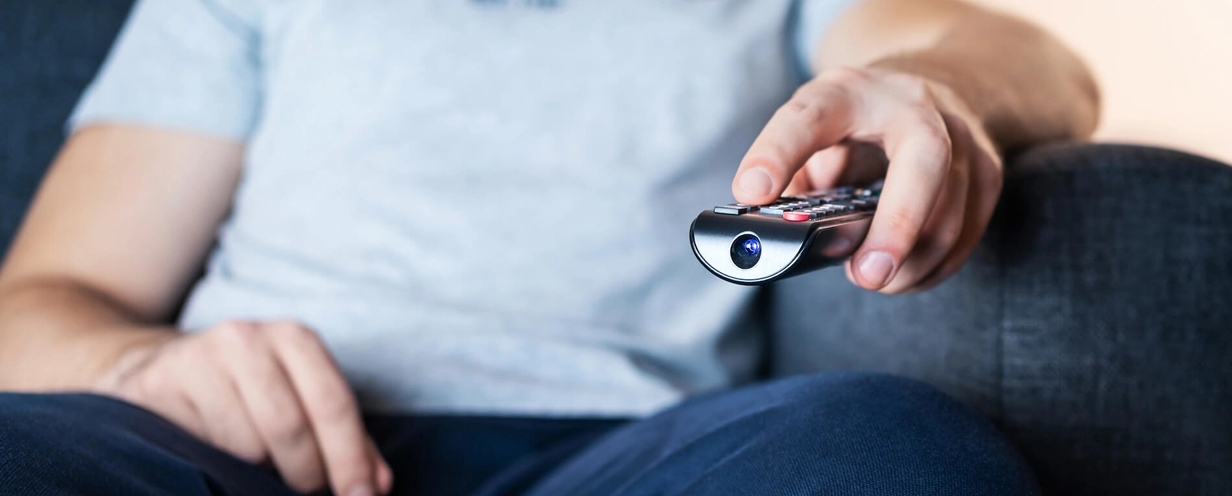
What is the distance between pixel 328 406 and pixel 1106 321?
0.41 meters

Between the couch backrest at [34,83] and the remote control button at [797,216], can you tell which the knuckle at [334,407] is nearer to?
the remote control button at [797,216]

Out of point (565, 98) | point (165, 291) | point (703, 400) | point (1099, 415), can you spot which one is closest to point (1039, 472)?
point (1099, 415)

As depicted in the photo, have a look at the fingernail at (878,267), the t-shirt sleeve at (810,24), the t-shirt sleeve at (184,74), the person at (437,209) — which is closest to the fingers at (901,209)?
the fingernail at (878,267)

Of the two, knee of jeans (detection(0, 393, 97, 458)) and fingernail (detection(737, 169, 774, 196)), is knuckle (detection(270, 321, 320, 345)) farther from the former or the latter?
fingernail (detection(737, 169, 774, 196))

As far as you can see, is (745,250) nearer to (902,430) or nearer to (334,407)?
(902,430)

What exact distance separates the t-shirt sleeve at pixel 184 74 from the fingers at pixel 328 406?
0.31m

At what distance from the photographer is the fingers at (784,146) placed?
0.33 meters

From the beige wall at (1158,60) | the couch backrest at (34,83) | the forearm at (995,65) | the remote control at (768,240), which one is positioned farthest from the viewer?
the beige wall at (1158,60)

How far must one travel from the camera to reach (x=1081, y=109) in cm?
63

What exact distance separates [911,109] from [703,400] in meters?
0.21

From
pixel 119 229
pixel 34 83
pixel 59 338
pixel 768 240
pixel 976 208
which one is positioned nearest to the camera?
pixel 768 240

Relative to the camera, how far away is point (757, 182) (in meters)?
0.33

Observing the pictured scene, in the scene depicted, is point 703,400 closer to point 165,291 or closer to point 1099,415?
point 1099,415

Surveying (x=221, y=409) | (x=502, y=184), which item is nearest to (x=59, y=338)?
(x=221, y=409)
